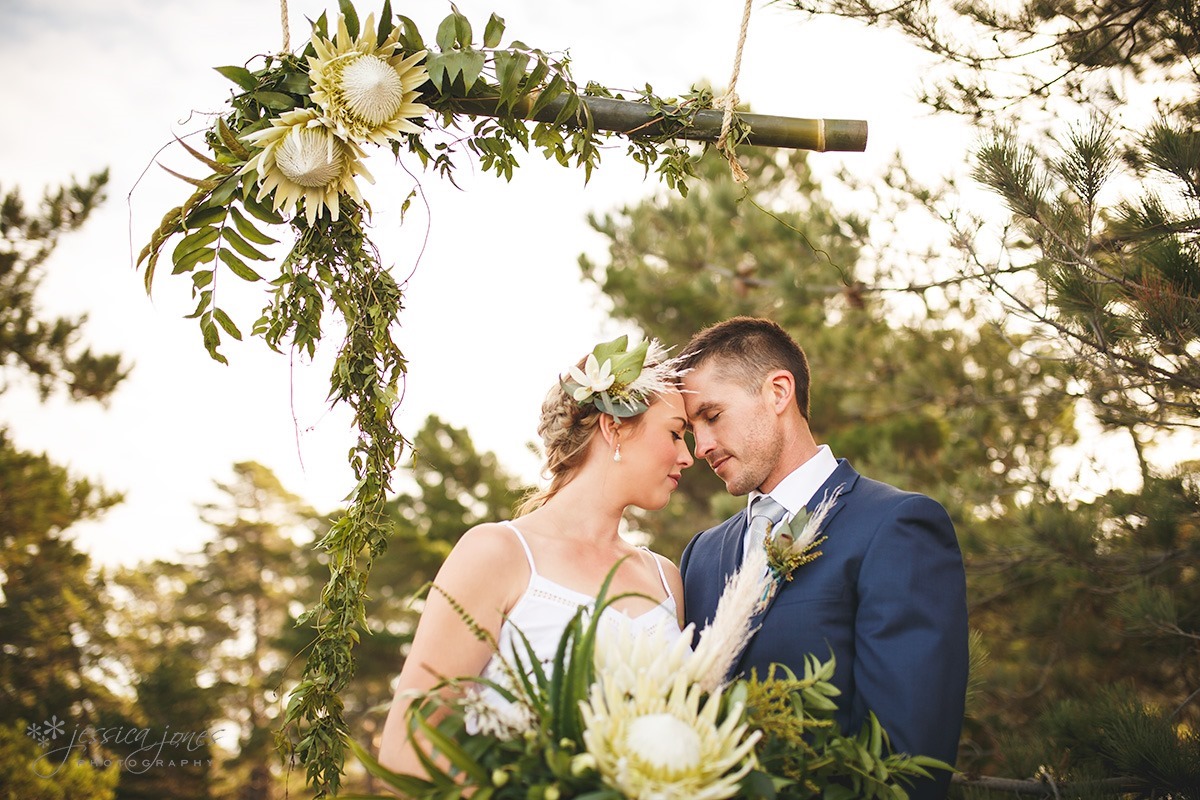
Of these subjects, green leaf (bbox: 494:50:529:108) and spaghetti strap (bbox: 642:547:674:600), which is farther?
spaghetti strap (bbox: 642:547:674:600)

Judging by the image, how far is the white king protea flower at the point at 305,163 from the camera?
2.27 metres

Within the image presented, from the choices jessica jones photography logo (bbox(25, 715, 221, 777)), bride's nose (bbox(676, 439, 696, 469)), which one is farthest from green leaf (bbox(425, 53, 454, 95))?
jessica jones photography logo (bbox(25, 715, 221, 777))

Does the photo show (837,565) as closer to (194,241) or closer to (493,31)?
(493,31)

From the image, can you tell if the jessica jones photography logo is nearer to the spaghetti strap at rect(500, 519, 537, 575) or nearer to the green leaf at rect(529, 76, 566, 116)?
the spaghetti strap at rect(500, 519, 537, 575)

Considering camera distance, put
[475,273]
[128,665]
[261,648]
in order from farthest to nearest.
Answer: [261,648] → [128,665] → [475,273]

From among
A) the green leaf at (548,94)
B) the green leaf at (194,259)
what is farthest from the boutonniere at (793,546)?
the green leaf at (194,259)

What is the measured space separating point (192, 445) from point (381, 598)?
4.79 metres

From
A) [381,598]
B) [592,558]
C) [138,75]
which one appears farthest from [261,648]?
[592,558]

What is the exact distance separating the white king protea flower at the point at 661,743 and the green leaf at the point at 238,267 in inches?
57.9

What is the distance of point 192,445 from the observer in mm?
17281

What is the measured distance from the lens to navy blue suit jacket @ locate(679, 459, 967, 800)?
7.93 ft

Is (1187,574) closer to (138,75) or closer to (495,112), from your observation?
(495,112)

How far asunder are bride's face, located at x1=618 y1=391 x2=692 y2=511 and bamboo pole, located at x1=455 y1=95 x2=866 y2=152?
2.93ft

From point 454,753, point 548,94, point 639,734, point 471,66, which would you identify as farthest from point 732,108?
point 454,753
